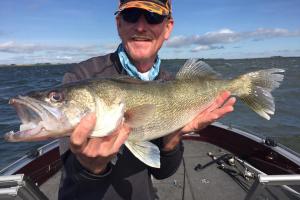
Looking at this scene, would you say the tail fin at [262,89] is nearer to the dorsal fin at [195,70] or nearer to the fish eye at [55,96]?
the dorsal fin at [195,70]

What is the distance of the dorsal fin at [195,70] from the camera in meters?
3.98

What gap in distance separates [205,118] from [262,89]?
1197 mm

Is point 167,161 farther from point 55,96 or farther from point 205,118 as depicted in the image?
point 55,96

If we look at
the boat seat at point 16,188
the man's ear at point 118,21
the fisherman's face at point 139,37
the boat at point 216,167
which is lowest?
the boat at point 216,167

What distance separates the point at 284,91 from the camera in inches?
1135

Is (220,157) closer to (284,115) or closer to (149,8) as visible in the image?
(149,8)

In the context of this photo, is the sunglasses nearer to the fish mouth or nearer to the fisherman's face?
the fisherman's face

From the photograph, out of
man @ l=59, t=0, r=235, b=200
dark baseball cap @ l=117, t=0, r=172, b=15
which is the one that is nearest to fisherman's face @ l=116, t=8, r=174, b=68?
man @ l=59, t=0, r=235, b=200

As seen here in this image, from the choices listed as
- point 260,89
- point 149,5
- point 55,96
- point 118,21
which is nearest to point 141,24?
point 149,5

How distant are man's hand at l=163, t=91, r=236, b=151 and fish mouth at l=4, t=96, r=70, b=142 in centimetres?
158

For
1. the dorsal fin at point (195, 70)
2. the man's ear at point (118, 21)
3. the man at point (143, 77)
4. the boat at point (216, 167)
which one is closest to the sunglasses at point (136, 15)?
the man at point (143, 77)

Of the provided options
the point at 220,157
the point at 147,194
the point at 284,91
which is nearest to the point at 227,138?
the point at 220,157

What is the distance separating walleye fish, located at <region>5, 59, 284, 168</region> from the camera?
263 centimetres

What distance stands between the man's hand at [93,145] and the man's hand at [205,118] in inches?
40.2
